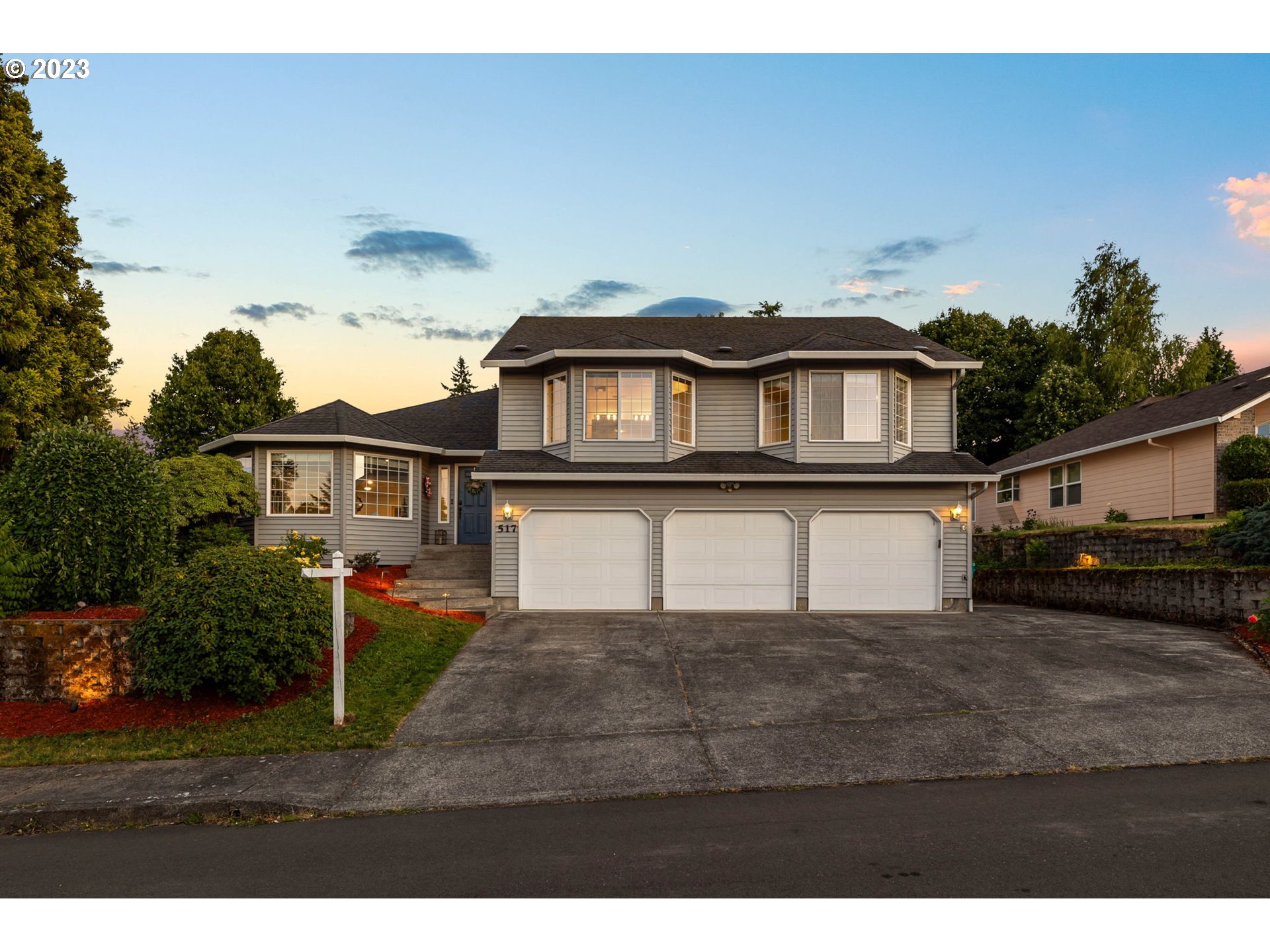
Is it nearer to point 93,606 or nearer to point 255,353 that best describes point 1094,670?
point 93,606

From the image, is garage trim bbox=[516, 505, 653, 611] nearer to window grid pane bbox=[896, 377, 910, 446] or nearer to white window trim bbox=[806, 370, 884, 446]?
white window trim bbox=[806, 370, 884, 446]

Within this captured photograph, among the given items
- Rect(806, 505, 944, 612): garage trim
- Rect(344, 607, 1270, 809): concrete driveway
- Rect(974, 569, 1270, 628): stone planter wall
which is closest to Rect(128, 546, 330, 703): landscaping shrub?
Rect(344, 607, 1270, 809): concrete driveway

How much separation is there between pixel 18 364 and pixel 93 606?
1304cm

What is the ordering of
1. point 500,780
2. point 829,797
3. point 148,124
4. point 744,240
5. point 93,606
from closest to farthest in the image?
point 829,797, point 500,780, point 93,606, point 148,124, point 744,240

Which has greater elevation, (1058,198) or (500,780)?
(1058,198)

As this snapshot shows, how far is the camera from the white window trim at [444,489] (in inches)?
775

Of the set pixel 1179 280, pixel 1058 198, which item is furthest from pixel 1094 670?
pixel 1179 280

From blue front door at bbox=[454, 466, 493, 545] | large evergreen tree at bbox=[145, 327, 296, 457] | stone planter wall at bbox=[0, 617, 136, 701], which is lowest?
stone planter wall at bbox=[0, 617, 136, 701]

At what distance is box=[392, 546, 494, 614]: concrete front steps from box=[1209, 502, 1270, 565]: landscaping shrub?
13.5 metres

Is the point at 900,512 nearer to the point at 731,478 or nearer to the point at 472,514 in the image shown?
the point at 731,478

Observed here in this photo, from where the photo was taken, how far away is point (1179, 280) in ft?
113

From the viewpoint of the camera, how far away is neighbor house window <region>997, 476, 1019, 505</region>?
27938 millimetres

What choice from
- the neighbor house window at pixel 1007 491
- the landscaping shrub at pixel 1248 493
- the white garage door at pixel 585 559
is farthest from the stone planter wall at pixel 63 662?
the neighbor house window at pixel 1007 491

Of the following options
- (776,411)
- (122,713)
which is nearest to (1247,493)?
(776,411)
